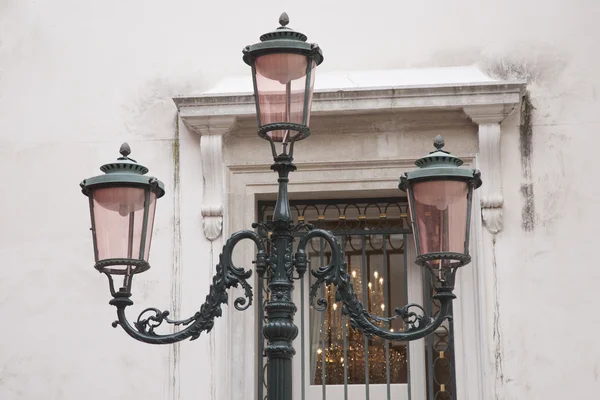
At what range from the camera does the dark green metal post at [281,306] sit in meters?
5.95

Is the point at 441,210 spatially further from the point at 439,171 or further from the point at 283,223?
the point at 283,223

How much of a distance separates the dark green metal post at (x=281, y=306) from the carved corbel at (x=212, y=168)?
245cm

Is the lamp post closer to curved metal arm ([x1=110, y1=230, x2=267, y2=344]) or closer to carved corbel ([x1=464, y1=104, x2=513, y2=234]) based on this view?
curved metal arm ([x1=110, y1=230, x2=267, y2=344])

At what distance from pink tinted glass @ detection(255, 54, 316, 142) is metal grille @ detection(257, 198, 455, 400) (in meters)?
2.93

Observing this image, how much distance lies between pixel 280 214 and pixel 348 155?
8.63 ft

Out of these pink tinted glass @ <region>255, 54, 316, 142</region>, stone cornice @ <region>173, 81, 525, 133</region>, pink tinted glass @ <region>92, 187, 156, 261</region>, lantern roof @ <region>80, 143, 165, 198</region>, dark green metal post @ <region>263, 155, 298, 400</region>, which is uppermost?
stone cornice @ <region>173, 81, 525, 133</region>

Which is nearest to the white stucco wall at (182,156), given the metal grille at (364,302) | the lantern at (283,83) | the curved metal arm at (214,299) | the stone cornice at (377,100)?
the stone cornice at (377,100)

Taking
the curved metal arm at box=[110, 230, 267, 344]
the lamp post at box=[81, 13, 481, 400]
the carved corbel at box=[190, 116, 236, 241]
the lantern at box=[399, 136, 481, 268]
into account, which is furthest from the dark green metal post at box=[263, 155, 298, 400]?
the carved corbel at box=[190, 116, 236, 241]

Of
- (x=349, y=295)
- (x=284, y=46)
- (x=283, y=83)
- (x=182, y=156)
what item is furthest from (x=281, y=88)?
(x=182, y=156)

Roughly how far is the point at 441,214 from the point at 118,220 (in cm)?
Answer: 163

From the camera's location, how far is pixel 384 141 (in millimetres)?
8641

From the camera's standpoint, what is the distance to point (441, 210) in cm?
603

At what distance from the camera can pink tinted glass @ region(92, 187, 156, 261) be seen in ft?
20.1

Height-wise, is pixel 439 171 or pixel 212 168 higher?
pixel 212 168
